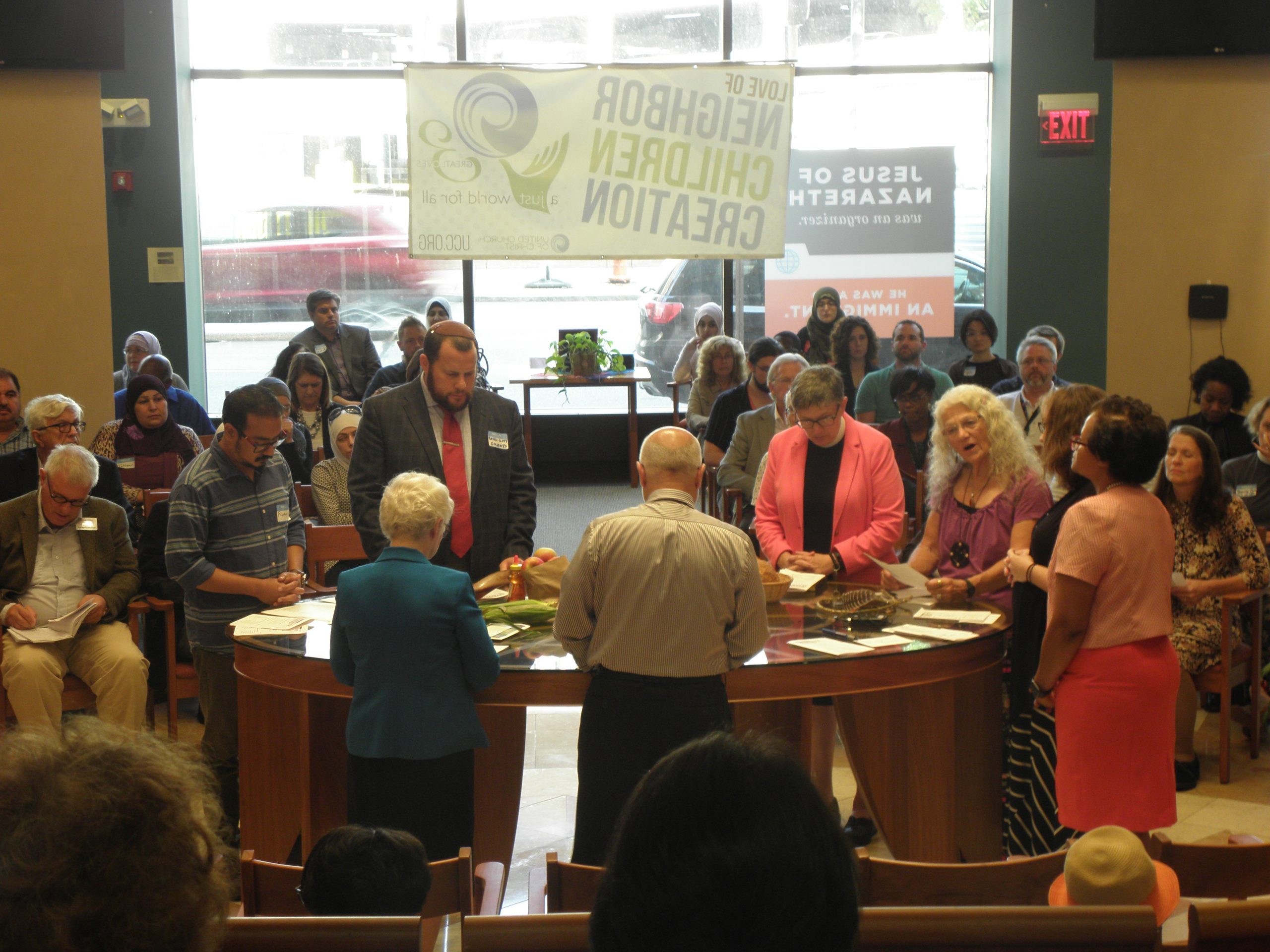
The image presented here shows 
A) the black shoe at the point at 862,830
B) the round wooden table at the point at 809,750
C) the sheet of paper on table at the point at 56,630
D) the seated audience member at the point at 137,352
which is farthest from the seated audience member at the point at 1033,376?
the seated audience member at the point at 137,352

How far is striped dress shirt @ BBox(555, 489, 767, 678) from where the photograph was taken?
2.62 meters

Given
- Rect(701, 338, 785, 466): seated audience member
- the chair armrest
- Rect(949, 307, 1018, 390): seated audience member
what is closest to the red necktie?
the chair armrest

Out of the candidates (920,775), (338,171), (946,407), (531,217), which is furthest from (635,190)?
(920,775)

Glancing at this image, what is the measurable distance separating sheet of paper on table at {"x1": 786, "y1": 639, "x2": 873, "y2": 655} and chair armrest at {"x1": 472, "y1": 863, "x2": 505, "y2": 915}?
1.07 m

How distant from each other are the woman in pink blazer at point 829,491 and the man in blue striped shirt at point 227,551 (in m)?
1.62

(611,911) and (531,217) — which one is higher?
(531,217)

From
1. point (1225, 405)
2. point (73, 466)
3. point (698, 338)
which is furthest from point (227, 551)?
point (698, 338)

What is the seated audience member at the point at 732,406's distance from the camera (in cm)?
661

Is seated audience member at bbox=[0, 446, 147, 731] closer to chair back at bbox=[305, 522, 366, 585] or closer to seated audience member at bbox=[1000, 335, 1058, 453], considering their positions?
chair back at bbox=[305, 522, 366, 585]

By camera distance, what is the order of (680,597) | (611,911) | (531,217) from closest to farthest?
(611,911) < (680,597) < (531,217)

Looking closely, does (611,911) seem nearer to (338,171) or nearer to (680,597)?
(680,597)

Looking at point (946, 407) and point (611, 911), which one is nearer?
point (611, 911)

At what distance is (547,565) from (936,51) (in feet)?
26.4

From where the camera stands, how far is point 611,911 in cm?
89
